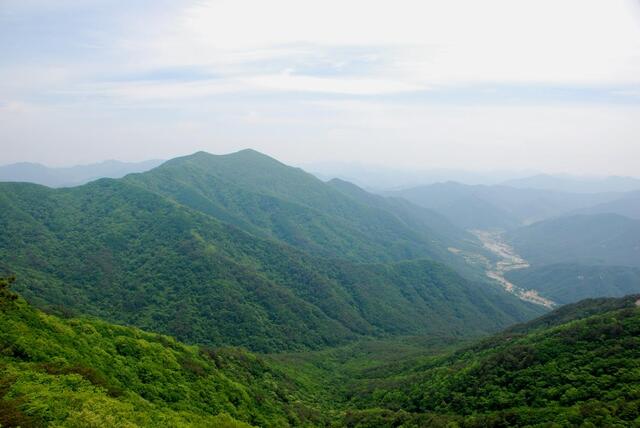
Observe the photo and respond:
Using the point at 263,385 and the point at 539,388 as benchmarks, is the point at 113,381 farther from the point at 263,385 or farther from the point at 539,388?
the point at 539,388

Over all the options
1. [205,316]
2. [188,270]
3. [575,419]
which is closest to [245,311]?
[205,316]

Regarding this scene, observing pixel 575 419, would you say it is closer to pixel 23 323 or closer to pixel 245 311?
pixel 23 323

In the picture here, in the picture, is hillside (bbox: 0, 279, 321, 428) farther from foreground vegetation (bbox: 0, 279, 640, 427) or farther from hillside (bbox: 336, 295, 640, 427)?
hillside (bbox: 336, 295, 640, 427)

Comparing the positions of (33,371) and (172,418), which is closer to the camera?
(33,371)

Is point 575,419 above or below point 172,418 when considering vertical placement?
below

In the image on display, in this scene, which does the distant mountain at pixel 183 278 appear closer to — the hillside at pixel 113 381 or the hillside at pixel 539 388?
the hillside at pixel 113 381

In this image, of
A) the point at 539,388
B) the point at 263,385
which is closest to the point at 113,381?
the point at 263,385

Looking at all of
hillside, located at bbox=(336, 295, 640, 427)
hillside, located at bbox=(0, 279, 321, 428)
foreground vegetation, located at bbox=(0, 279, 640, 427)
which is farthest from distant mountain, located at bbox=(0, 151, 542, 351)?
hillside, located at bbox=(336, 295, 640, 427)
